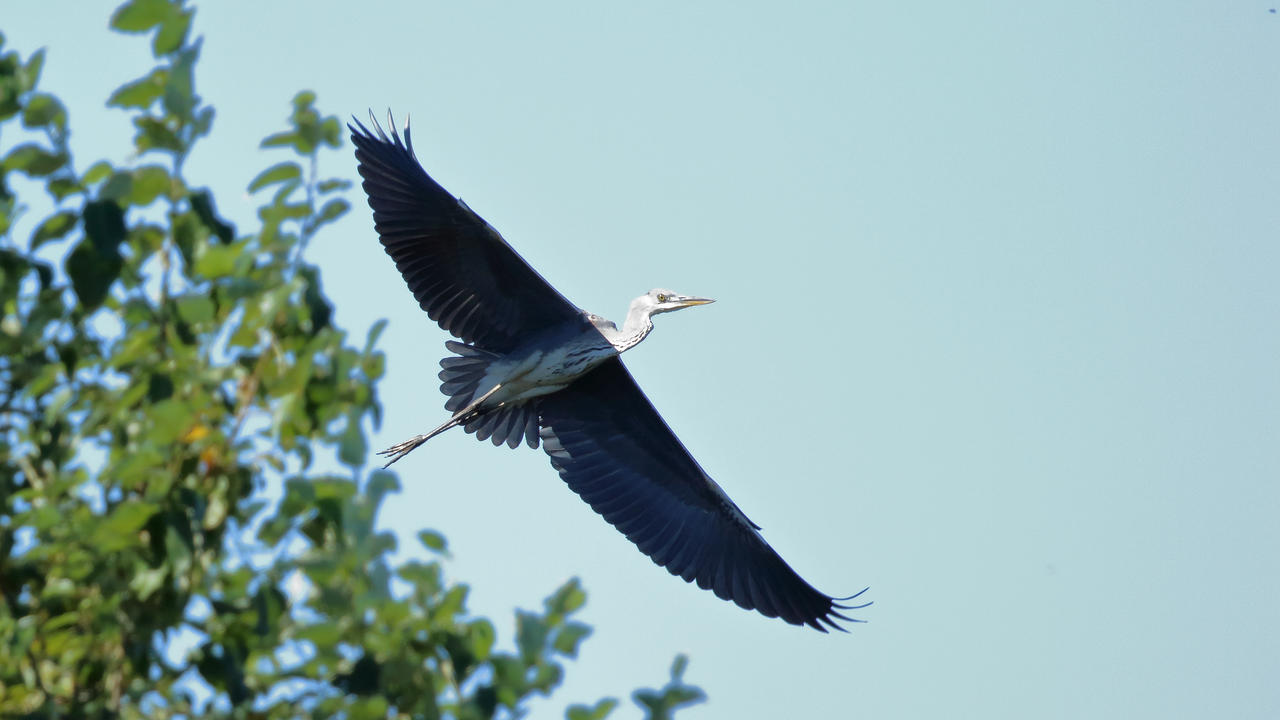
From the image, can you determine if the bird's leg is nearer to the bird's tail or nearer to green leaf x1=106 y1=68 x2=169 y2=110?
the bird's tail

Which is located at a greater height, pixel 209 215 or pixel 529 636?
pixel 209 215

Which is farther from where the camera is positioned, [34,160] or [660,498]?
[660,498]

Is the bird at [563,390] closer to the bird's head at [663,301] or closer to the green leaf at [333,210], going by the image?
the bird's head at [663,301]

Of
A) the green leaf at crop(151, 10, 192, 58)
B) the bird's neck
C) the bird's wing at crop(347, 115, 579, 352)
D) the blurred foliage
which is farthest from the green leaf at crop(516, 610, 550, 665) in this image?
the bird's neck

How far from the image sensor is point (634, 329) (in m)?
10.7

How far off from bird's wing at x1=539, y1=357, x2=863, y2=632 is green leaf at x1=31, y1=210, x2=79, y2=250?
297 inches

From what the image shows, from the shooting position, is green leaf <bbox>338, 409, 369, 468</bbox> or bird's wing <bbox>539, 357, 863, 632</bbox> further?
bird's wing <bbox>539, 357, 863, 632</bbox>

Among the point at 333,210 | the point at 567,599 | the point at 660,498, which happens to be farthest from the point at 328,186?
the point at 660,498

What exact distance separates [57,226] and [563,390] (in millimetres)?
7549

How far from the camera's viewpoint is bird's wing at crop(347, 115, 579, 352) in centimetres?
963

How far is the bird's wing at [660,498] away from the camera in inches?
426

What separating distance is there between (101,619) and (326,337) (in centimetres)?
79

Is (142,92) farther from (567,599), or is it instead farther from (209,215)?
(567,599)

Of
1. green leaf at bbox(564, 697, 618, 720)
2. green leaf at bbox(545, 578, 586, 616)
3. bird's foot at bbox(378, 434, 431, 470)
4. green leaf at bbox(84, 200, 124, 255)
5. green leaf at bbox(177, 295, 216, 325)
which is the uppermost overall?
bird's foot at bbox(378, 434, 431, 470)
